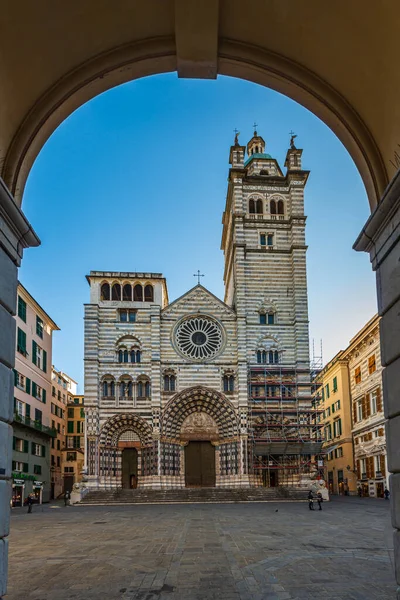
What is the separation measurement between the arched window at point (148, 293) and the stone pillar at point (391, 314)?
1601 inches

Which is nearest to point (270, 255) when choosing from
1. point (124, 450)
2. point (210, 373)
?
point (210, 373)

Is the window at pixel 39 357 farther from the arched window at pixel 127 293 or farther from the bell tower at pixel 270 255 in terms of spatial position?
the bell tower at pixel 270 255

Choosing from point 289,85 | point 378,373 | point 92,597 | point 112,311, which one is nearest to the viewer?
point 289,85

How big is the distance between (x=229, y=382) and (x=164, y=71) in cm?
3859

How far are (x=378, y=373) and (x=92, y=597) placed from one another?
107 ft

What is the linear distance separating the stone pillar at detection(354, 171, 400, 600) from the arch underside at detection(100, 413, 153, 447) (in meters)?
38.5

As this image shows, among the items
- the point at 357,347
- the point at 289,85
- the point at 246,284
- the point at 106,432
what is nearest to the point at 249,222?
the point at 246,284

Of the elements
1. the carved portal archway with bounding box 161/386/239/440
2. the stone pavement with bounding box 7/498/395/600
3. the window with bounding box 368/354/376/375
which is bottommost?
the stone pavement with bounding box 7/498/395/600

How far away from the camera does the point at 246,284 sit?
153 feet

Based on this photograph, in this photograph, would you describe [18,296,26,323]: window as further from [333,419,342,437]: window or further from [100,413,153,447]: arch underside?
[333,419,342,437]: window

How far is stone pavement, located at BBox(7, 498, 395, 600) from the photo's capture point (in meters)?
9.30

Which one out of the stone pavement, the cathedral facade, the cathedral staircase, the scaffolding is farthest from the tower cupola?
the stone pavement

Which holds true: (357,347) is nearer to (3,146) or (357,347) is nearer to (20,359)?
(20,359)

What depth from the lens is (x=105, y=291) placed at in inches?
1853
